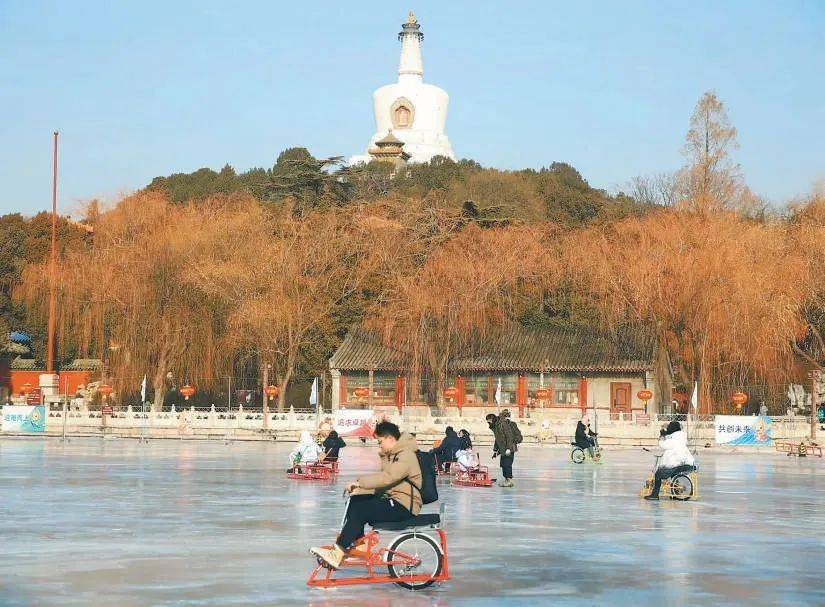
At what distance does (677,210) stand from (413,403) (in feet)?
45.3

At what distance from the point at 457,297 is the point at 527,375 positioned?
4.77 m

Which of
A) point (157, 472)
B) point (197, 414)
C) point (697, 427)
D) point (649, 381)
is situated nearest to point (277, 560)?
point (157, 472)

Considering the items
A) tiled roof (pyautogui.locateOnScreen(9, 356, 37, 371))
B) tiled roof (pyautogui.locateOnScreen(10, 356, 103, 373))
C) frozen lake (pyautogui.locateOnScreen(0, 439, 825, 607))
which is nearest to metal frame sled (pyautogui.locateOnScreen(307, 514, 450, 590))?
frozen lake (pyautogui.locateOnScreen(0, 439, 825, 607))

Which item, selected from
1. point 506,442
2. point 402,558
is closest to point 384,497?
point 402,558

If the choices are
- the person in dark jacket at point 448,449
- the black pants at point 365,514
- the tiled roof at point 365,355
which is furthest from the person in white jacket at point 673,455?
the tiled roof at point 365,355

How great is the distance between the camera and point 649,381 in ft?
176

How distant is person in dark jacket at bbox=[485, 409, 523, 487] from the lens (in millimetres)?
23844

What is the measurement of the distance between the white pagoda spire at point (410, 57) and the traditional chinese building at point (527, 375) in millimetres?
63263

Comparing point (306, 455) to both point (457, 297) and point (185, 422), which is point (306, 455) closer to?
point (185, 422)

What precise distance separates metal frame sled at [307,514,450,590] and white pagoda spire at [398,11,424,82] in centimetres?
10842

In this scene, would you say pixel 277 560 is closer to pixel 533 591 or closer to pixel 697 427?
pixel 533 591

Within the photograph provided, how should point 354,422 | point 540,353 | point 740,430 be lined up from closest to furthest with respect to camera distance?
1. point 740,430
2. point 354,422
3. point 540,353

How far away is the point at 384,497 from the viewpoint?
1114cm

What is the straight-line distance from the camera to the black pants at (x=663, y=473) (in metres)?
20.2
